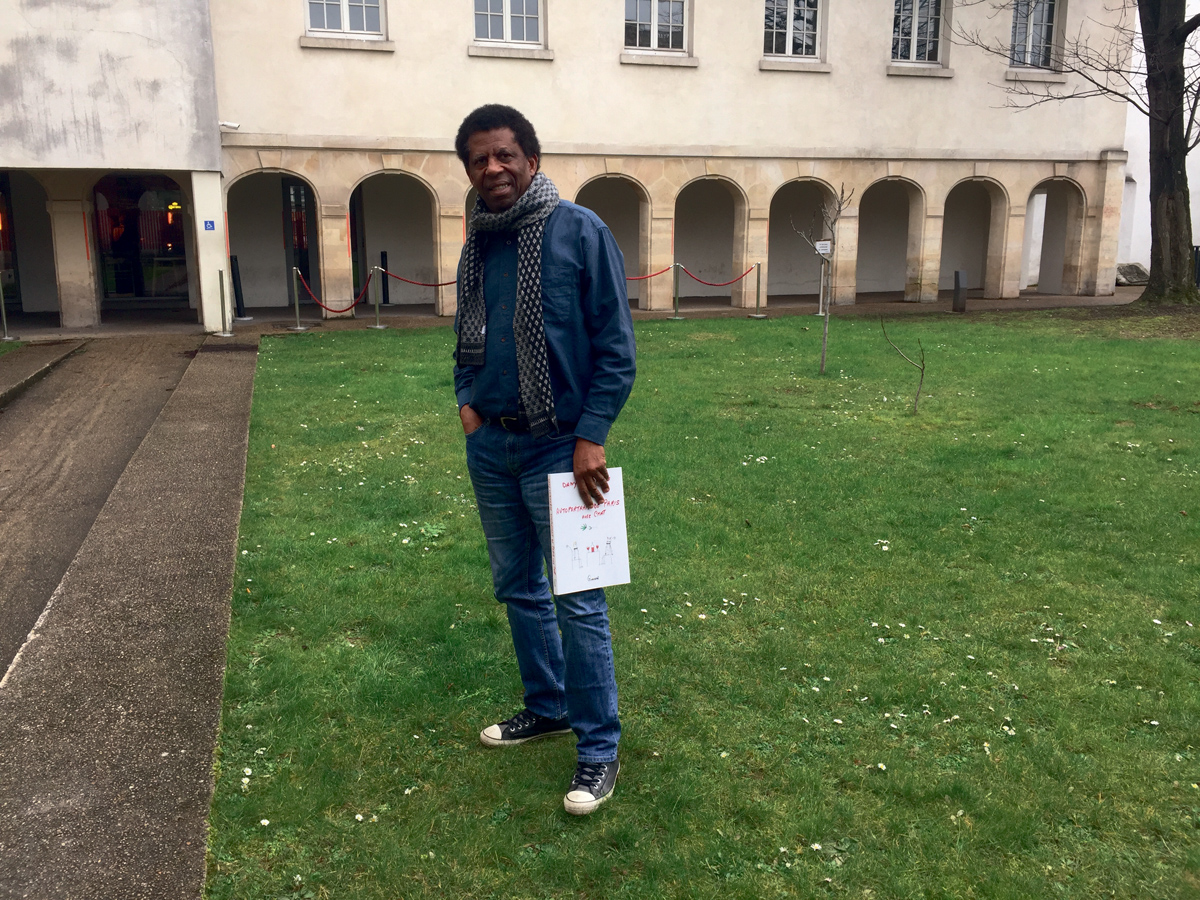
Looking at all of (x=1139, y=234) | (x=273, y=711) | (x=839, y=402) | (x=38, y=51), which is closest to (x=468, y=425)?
(x=273, y=711)

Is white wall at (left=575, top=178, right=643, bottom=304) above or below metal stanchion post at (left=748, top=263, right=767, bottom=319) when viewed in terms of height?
above

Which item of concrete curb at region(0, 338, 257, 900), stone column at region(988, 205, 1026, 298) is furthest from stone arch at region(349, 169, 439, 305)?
concrete curb at region(0, 338, 257, 900)

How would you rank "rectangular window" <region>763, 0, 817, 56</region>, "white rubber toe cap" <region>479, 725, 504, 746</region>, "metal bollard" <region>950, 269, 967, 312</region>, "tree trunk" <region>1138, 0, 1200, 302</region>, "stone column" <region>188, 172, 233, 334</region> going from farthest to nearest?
"rectangular window" <region>763, 0, 817, 56</region>
"metal bollard" <region>950, 269, 967, 312</region>
"tree trunk" <region>1138, 0, 1200, 302</region>
"stone column" <region>188, 172, 233, 334</region>
"white rubber toe cap" <region>479, 725, 504, 746</region>

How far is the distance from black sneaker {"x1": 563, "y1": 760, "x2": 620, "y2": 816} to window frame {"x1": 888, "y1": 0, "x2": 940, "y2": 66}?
22.6 metres

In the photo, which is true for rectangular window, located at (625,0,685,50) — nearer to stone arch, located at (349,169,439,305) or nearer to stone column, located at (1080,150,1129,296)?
stone arch, located at (349,169,439,305)

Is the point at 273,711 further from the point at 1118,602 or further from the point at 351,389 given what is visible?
the point at 351,389

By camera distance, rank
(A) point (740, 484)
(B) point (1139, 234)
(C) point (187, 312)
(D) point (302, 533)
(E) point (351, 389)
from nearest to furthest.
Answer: (D) point (302, 533) < (A) point (740, 484) < (E) point (351, 389) < (C) point (187, 312) < (B) point (1139, 234)

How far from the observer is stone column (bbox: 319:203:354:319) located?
786 inches

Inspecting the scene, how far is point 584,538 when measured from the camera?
3.45 m

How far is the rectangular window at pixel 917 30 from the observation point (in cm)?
2333

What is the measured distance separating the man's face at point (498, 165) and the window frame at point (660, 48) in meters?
19.0

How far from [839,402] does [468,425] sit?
820 centimetres

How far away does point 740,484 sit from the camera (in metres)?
7.82

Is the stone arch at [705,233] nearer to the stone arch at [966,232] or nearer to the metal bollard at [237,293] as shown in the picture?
the stone arch at [966,232]
